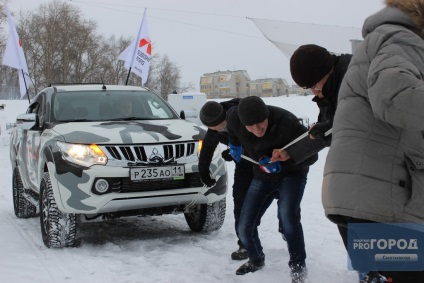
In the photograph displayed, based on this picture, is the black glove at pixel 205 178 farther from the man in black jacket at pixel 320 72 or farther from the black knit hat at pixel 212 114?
the man in black jacket at pixel 320 72

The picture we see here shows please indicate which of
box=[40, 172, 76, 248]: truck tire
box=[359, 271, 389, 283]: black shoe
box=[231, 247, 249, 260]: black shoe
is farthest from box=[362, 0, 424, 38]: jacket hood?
box=[40, 172, 76, 248]: truck tire

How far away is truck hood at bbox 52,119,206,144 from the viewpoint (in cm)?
476

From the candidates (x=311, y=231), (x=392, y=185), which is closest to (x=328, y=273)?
(x=311, y=231)

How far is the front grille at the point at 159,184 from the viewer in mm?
4637

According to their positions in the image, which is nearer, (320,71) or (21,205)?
(320,71)

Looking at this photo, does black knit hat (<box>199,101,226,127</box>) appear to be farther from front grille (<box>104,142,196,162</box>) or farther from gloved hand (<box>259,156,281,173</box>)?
front grille (<box>104,142,196,162</box>)

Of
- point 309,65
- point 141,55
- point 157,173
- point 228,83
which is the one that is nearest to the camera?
point 309,65

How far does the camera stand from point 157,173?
4691mm

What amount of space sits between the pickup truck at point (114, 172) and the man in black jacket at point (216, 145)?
0.44 metres

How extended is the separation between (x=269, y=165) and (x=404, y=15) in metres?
1.81

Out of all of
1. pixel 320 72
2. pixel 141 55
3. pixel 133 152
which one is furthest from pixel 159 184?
pixel 141 55

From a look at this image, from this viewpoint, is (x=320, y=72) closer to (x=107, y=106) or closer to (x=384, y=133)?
(x=384, y=133)

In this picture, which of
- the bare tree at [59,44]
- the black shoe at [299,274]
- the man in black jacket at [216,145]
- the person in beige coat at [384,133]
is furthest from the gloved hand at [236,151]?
the bare tree at [59,44]

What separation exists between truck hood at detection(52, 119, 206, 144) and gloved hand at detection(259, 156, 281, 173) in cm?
151
